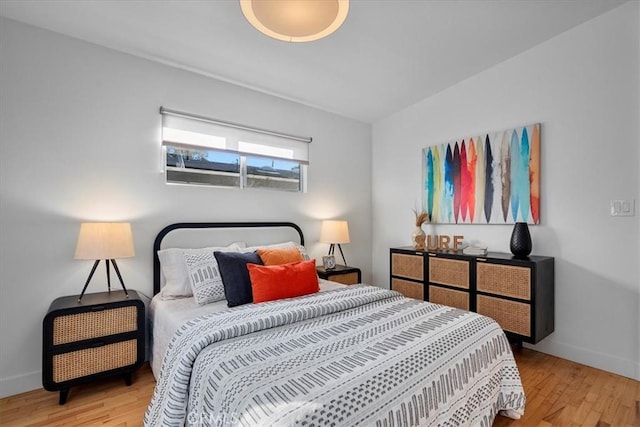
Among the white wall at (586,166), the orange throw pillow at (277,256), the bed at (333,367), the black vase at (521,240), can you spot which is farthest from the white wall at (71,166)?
the white wall at (586,166)

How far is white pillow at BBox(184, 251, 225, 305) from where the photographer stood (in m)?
2.25

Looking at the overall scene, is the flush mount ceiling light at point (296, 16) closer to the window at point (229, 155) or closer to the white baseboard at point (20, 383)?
the window at point (229, 155)

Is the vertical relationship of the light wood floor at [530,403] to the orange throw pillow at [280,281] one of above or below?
below

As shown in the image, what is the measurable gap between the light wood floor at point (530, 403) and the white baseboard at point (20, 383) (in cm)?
4

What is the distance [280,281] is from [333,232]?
143cm

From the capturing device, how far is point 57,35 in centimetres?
229

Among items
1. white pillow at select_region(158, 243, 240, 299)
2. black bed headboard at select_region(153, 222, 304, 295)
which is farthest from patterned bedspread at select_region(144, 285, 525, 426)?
black bed headboard at select_region(153, 222, 304, 295)

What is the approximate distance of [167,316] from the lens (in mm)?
2084

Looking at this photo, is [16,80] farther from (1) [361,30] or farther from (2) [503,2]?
(2) [503,2]

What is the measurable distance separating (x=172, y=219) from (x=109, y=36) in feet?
4.85

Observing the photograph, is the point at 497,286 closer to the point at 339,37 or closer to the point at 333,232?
the point at 333,232

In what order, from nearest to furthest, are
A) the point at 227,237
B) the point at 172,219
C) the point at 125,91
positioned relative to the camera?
the point at 125,91
the point at 172,219
the point at 227,237

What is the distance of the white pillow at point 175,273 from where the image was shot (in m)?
2.40

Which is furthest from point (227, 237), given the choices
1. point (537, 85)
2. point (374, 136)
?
point (537, 85)
